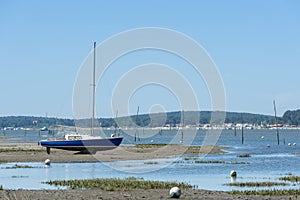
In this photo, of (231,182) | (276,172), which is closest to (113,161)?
(276,172)

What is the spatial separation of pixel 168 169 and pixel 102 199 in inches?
941

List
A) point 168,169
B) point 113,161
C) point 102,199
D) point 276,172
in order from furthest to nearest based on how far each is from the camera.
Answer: point 113,161 < point 168,169 < point 276,172 < point 102,199

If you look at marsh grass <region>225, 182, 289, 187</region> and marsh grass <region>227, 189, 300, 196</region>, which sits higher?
marsh grass <region>225, 182, 289, 187</region>

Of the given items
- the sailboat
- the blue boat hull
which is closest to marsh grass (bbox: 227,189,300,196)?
the sailboat

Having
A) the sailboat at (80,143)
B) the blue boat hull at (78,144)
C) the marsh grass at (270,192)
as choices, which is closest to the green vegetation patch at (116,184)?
the marsh grass at (270,192)

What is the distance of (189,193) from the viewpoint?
3425cm

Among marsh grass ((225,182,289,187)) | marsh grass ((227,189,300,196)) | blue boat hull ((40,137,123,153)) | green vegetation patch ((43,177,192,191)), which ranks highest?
blue boat hull ((40,137,123,153))

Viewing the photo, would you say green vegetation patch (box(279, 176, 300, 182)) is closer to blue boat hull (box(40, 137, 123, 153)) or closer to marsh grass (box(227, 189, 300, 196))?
marsh grass (box(227, 189, 300, 196))

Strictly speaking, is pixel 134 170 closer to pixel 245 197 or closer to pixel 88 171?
pixel 88 171

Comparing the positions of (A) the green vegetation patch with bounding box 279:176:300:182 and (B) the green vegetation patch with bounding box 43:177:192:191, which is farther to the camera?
(A) the green vegetation patch with bounding box 279:176:300:182

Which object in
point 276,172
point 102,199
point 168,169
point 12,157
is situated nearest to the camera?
point 102,199

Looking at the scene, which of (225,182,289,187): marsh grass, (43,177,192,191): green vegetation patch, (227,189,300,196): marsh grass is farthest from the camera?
(225,182,289,187): marsh grass

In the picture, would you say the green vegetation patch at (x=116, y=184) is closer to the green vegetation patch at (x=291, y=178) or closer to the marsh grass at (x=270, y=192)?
the marsh grass at (x=270, y=192)

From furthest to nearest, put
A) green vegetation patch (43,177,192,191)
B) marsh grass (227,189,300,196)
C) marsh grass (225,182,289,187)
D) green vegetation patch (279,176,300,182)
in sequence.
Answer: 1. green vegetation patch (279,176,300,182)
2. marsh grass (225,182,289,187)
3. green vegetation patch (43,177,192,191)
4. marsh grass (227,189,300,196)
